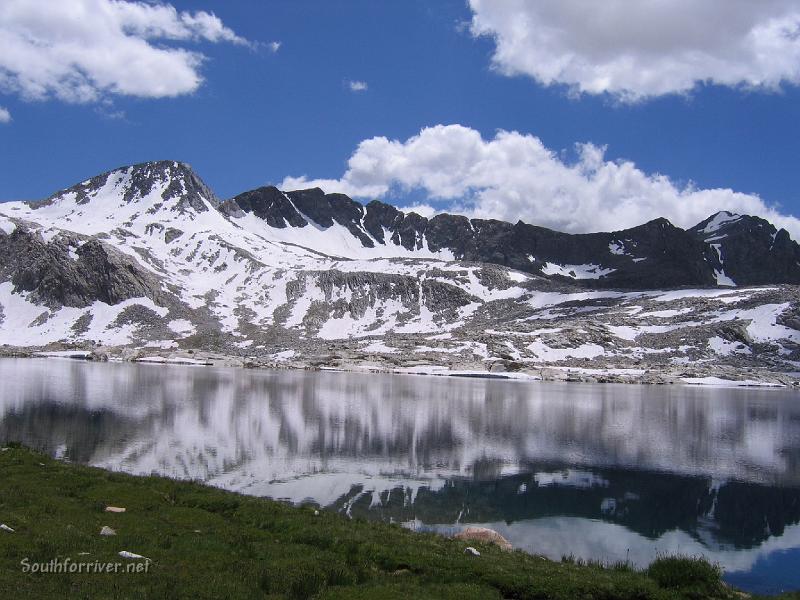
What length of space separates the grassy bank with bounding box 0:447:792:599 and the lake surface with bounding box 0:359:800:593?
8.43 meters

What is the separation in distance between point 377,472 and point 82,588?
31.9 meters

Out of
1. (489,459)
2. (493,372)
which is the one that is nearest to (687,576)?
(489,459)

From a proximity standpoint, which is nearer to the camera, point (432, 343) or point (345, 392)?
point (345, 392)

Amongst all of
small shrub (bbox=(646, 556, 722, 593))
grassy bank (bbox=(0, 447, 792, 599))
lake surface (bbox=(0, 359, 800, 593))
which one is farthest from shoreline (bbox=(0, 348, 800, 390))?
small shrub (bbox=(646, 556, 722, 593))

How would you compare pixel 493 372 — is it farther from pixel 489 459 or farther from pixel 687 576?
pixel 687 576

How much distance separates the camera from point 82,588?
44.0 feet

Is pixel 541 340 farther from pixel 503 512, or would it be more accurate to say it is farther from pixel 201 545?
pixel 201 545

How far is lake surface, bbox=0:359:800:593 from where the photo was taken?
32.6 meters

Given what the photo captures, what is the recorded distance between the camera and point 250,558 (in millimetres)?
17844

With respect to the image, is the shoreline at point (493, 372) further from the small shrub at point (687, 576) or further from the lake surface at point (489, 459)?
the small shrub at point (687, 576)

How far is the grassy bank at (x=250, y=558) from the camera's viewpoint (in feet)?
47.9

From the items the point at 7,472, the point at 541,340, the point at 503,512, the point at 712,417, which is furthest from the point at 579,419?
the point at 541,340

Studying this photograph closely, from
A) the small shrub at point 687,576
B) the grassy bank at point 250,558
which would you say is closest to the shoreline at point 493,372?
the grassy bank at point 250,558

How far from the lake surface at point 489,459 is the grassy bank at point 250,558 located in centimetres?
843
